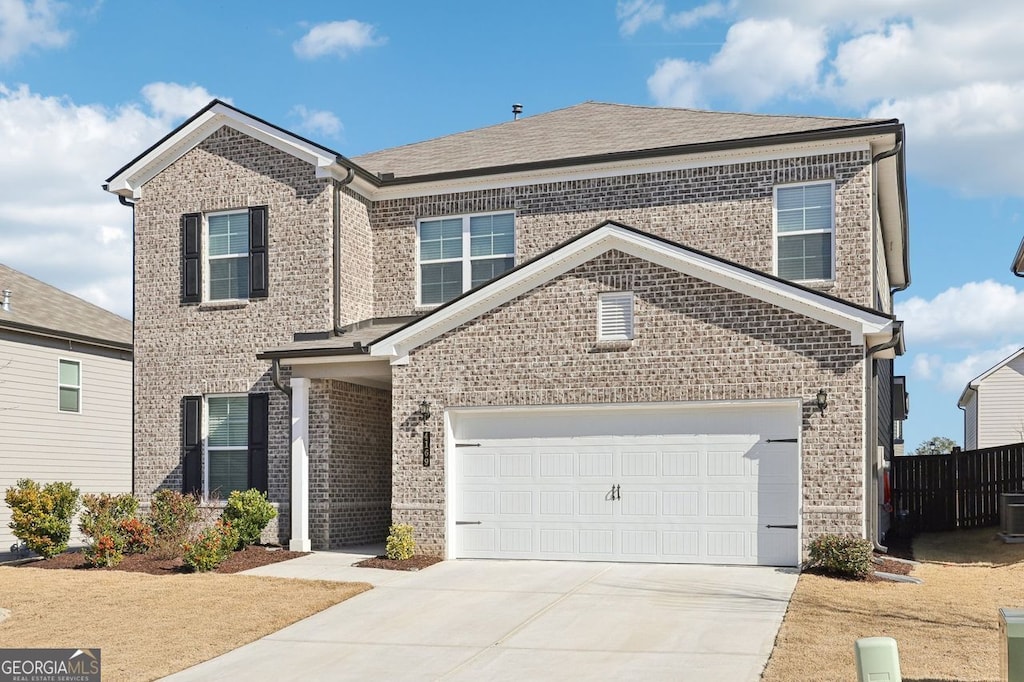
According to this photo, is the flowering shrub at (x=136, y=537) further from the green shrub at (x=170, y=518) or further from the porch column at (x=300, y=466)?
the porch column at (x=300, y=466)

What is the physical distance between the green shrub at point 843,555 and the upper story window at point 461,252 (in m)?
7.67

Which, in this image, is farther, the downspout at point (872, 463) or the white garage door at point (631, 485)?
the downspout at point (872, 463)

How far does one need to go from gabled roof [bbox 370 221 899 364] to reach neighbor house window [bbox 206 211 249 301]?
4.01 meters

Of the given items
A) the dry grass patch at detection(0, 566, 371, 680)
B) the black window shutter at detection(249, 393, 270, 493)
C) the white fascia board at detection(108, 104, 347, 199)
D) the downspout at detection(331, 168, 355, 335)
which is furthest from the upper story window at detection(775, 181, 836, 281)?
the black window shutter at detection(249, 393, 270, 493)

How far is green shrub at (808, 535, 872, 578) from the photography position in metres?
14.5

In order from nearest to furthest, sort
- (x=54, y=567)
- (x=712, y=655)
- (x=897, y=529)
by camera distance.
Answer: (x=712, y=655) < (x=54, y=567) < (x=897, y=529)

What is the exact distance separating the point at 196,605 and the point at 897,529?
47.4 feet

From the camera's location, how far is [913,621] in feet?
39.1

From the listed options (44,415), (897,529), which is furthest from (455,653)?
(44,415)

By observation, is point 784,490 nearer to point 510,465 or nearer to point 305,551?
point 510,465

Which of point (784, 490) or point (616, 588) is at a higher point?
point (784, 490)

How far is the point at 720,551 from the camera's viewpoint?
15.8m

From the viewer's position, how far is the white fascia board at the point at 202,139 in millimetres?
19500

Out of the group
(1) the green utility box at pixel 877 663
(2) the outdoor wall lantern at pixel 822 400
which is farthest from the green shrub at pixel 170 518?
(1) the green utility box at pixel 877 663
